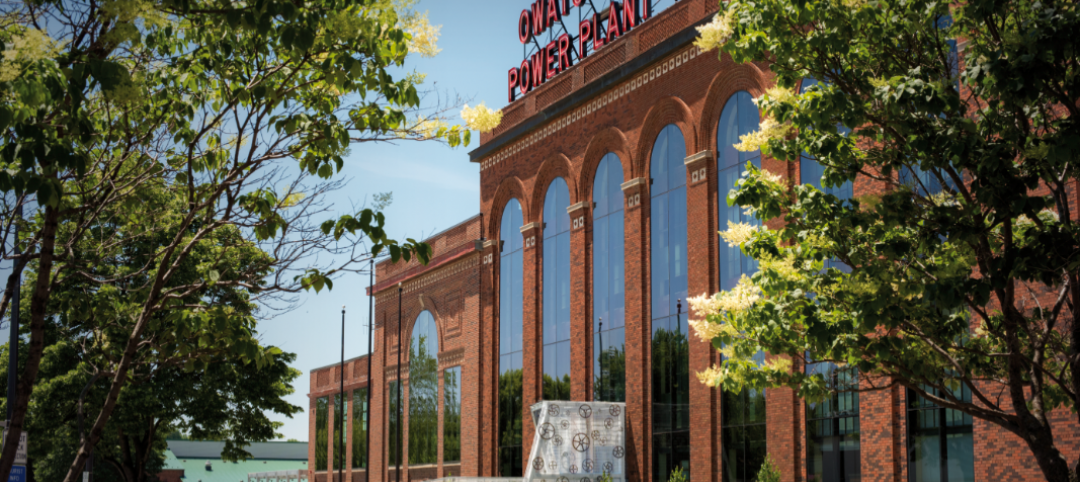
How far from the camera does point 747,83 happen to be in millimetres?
28781

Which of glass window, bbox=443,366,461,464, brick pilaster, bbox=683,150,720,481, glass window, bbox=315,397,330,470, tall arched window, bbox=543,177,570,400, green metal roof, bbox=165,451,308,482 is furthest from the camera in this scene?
green metal roof, bbox=165,451,308,482

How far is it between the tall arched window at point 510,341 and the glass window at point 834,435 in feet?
49.5

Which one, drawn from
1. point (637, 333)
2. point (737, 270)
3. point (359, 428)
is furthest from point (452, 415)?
point (737, 270)

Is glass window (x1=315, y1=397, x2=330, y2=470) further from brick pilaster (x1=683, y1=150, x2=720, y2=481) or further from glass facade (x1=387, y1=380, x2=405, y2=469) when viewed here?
brick pilaster (x1=683, y1=150, x2=720, y2=481)

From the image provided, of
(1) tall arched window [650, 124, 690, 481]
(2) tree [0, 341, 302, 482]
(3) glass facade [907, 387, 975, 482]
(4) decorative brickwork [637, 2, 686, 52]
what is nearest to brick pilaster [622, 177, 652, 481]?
(1) tall arched window [650, 124, 690, 481]

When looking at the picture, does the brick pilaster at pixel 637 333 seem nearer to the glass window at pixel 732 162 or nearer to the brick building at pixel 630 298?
the brick building at pixel 630 298

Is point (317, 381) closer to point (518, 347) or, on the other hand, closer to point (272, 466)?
point (518, 347)

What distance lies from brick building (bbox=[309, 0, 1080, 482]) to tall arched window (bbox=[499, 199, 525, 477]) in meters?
0.10

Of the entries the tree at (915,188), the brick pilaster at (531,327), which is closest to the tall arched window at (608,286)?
the brick pilaster at (531,327)

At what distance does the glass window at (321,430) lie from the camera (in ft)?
200

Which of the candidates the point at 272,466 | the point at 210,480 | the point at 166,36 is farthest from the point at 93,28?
the point at 272,466

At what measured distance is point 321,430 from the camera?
61750 millimetres

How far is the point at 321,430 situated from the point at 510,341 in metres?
26.1

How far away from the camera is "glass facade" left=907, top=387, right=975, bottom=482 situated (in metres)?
22.1
